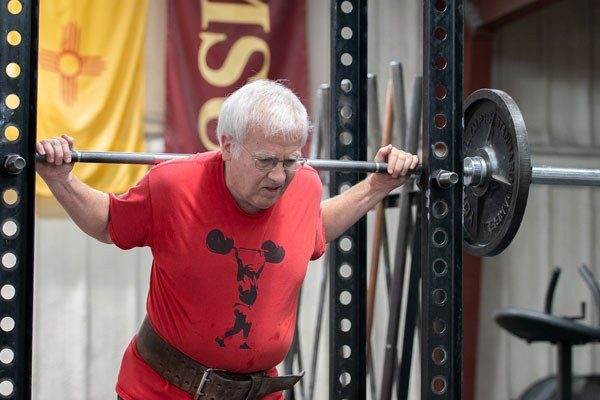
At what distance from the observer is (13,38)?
2.29 meters

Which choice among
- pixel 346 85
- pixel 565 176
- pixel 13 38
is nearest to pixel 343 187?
pixel 346 85

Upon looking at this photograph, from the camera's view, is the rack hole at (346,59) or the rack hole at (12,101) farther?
the rack hole at (346,59)

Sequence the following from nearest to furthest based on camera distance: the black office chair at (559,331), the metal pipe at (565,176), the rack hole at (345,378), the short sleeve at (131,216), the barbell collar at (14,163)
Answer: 1. the barbell collar at (14,163)
2. the short sleeve at (131,216)
3. the metal pipe at (565,176)
4. the rack hole at (345,378)
5. the black office chair at (559,331)

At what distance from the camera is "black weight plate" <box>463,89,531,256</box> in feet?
8.58

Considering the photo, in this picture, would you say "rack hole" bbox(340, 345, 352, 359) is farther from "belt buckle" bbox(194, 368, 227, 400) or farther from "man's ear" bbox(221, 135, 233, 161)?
"man's ear" bbox(221, 135, 233, 161)

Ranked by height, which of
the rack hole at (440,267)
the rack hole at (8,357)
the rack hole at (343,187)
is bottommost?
the rack hole at (8,357)

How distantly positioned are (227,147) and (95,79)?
459 centimetres

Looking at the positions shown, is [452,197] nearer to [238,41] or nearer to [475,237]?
[475,237]

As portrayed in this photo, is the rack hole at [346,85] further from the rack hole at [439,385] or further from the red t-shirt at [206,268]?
the rack hole at [439,385]

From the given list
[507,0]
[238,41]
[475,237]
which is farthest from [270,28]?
[475,237]

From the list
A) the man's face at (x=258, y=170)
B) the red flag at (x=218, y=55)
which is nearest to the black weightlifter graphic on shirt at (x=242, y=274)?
the man's face at (x=258, y=170)

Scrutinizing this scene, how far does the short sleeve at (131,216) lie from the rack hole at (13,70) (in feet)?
1.22

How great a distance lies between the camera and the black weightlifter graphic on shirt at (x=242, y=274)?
7.95ft

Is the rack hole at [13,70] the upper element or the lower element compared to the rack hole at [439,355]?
upper
